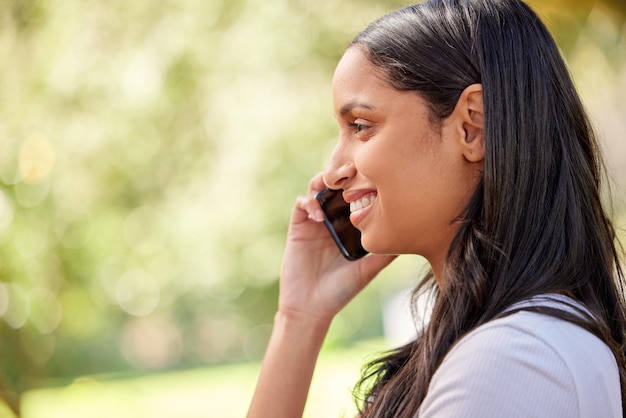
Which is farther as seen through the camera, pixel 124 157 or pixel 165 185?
pixel 165 185

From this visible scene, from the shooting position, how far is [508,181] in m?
1.28

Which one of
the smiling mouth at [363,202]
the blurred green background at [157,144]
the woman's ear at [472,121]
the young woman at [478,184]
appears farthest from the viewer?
the blurred green background at [157,144]

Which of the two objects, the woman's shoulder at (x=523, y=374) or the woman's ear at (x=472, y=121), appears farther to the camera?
the woman's ear at (x=472, y=121)

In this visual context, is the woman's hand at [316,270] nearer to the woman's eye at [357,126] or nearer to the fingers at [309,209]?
the fingers at [309,209]

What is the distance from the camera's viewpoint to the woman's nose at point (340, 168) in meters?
1.49

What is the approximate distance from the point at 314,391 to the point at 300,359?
12.8ft

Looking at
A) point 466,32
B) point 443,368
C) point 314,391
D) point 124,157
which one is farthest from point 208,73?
point 443,368

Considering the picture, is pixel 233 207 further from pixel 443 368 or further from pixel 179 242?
pixel 443 368

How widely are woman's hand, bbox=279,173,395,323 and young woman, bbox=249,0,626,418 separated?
1.16ft

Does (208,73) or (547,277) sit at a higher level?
(208,73)

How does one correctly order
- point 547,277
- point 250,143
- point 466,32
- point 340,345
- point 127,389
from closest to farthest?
point 547,277 → point 466,32 → point 250,143 → point 127,389 → point 340,345

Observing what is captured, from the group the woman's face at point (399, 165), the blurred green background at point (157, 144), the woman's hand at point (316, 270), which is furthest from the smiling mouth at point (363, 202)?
the blurred green background at point (157, 144)

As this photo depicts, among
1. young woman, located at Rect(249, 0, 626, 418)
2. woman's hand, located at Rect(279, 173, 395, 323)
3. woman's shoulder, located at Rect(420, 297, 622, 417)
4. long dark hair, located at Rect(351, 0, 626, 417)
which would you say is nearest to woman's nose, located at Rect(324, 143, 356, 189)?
young woman, located at Rect(249, 0, 626, 418)

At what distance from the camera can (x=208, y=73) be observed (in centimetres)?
449
